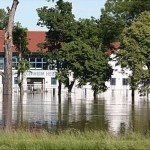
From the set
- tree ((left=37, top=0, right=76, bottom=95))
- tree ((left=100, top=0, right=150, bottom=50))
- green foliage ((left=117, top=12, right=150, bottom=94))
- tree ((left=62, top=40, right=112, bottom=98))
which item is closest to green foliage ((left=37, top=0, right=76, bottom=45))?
tree ((left=37, top=0, right=76, bottom=95))

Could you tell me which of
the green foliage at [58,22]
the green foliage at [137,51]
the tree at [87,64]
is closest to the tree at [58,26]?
the green foliage at [58,22]

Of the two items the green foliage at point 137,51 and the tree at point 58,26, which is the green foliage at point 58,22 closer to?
the tree at point 58,26

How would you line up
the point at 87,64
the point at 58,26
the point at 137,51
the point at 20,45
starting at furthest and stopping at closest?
the point at 20,45 → the point at 58,26 → the point at 87,64 → the point at 137,51

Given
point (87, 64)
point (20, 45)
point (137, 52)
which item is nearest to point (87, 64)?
point (87, 64)

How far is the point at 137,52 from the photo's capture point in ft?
168

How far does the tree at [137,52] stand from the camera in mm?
50656

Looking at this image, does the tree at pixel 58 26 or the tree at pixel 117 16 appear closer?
the tree at pixel 117 16

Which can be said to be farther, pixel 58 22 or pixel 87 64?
pixel 58 22

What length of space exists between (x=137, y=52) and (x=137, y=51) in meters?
0.14

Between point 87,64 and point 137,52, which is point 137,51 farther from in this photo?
point 87,64

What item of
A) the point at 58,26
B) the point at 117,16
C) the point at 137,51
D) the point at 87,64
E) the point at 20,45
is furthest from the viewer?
the point at 20,45

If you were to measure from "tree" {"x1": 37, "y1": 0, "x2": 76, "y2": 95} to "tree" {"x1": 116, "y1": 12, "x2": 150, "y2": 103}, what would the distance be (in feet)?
38.2

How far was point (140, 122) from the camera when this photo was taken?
80.0 ft

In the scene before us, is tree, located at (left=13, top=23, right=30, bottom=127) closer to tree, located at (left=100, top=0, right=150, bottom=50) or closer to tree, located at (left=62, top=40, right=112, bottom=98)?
tree, located at (left=62, top=40, right=112, bottom=98)
